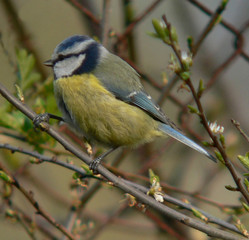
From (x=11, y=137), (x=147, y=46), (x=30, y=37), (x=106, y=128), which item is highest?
(x=147, y=46)

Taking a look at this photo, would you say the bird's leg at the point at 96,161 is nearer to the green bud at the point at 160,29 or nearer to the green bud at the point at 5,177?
the green bud at the point at 5,177

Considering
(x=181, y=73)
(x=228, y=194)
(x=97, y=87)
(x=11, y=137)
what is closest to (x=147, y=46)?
(x=228, y=194)

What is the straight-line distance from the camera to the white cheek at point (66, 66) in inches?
84.9

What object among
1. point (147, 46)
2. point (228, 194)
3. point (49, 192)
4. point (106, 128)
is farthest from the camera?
point (147, 46)

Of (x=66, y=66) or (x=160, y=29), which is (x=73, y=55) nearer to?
(x=66, y=66)

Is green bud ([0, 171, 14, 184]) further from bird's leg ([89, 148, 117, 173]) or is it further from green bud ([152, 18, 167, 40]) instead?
green bud ([152, 18, 167, 40])

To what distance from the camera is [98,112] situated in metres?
2.04

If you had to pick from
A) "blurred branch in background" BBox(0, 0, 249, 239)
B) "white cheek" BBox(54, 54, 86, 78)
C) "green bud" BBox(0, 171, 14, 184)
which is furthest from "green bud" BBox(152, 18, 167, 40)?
Result: "white cheek" BBox(54, 54, 86, 78)

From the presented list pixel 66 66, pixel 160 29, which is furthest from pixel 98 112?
pixel 160 29

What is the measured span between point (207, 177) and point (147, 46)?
7.17 ft

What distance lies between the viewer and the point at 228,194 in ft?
12.1

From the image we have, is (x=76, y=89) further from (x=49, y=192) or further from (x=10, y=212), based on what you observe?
(x=49, y=192)

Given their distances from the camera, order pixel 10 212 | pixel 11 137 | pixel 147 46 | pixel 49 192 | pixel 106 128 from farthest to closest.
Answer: pixel 147 46 → pixel 49 192 → pixel 106 128 → pixel 11 137 → pixel 10 212

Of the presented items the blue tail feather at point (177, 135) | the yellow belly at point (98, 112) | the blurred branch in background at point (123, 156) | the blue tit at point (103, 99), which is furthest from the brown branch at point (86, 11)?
the blue tail feather at point (177, 135)
